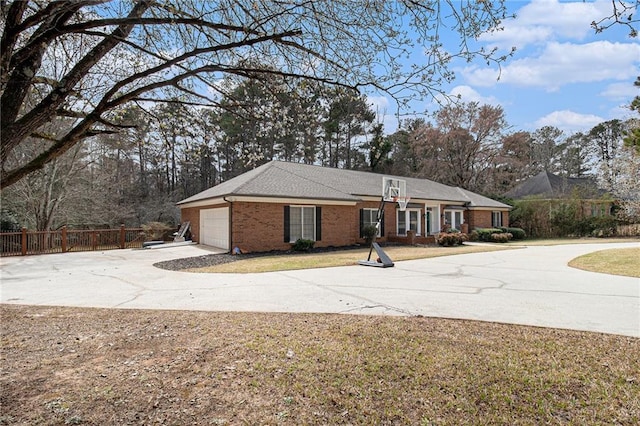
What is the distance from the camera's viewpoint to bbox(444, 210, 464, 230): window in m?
26.1

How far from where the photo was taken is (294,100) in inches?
216

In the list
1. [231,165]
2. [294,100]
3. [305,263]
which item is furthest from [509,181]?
[294,100]

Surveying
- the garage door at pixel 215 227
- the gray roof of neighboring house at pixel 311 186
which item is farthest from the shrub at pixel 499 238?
the garage door at pixel 215 227

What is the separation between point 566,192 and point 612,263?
26916 mm

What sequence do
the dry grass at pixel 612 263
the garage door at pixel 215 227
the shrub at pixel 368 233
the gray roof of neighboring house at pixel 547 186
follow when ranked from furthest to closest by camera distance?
the gray roof of neighboring house at pixel 547 186, the shrub at pixel 368 233, the garage door at pixel 215 227, the dry grass at pixel 612 263

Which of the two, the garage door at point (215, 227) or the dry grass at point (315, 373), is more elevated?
the garage door at point (215, 227)

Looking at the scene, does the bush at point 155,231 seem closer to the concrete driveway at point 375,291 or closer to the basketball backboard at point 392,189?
the concrete driveway at point 375,291

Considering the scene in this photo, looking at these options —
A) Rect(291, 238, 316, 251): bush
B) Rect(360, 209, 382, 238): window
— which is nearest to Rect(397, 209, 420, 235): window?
Rect(360, 209, 382, 238): window

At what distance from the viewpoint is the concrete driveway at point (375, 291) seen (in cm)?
621

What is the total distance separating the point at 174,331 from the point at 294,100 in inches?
155

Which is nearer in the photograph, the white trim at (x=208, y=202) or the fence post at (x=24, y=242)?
the fence post at (x=24, y=242)

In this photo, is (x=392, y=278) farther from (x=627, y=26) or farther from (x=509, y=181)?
(x=509, y=181)

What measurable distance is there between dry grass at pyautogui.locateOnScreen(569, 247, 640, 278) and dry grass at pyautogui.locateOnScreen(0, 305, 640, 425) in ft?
24.2

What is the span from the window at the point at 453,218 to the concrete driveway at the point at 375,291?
1397cm
